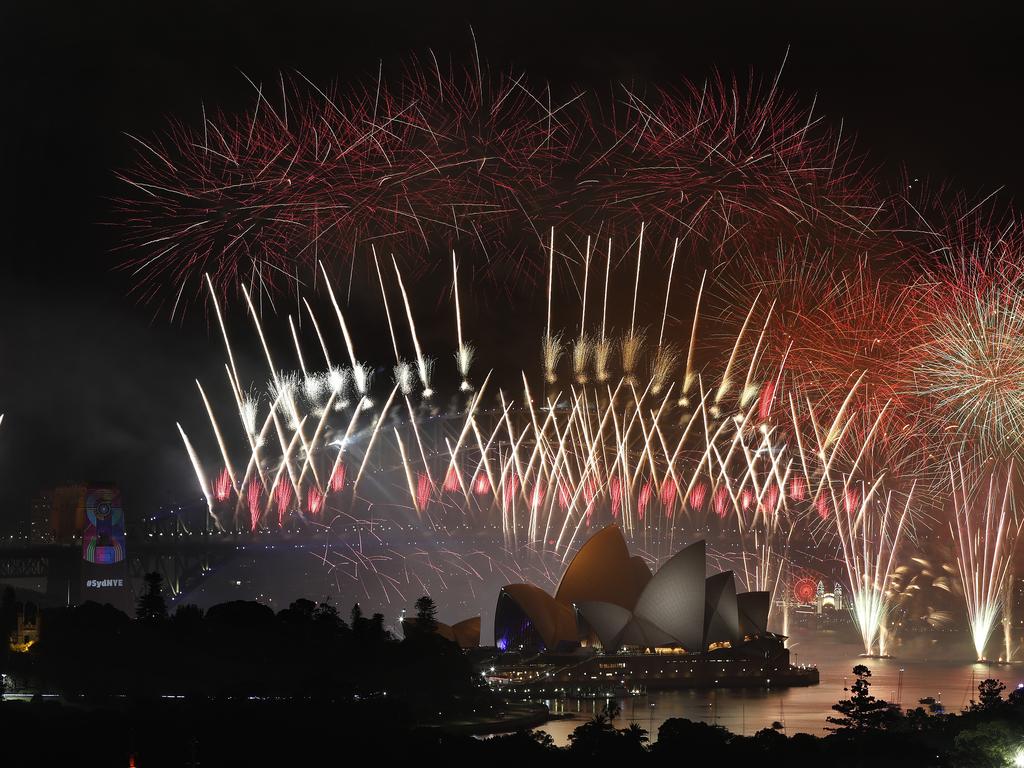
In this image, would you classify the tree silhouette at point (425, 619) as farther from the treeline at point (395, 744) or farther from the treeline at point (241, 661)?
the treeline at point (395, 744)

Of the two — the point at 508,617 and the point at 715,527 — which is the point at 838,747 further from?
the point at 715,527

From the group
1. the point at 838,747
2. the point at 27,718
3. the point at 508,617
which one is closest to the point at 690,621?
the point at 508,617

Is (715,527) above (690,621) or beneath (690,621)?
above

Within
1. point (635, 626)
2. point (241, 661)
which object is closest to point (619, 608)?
point (635, 626)

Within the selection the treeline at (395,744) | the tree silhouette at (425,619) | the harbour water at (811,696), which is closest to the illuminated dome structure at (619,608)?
the harbour water at (811,696)

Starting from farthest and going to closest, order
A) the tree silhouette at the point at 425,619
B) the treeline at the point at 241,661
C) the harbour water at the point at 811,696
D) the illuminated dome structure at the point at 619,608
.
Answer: the illuminated dome structure at the point at 619,608 → the tree silhouette at the point at 425,619 → the harbour water at the point at 811,696 → the treeline at the point at 241,661

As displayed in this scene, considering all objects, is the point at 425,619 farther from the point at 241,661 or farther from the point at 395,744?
the point at 395,744

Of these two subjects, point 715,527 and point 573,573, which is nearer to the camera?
point 573,573
